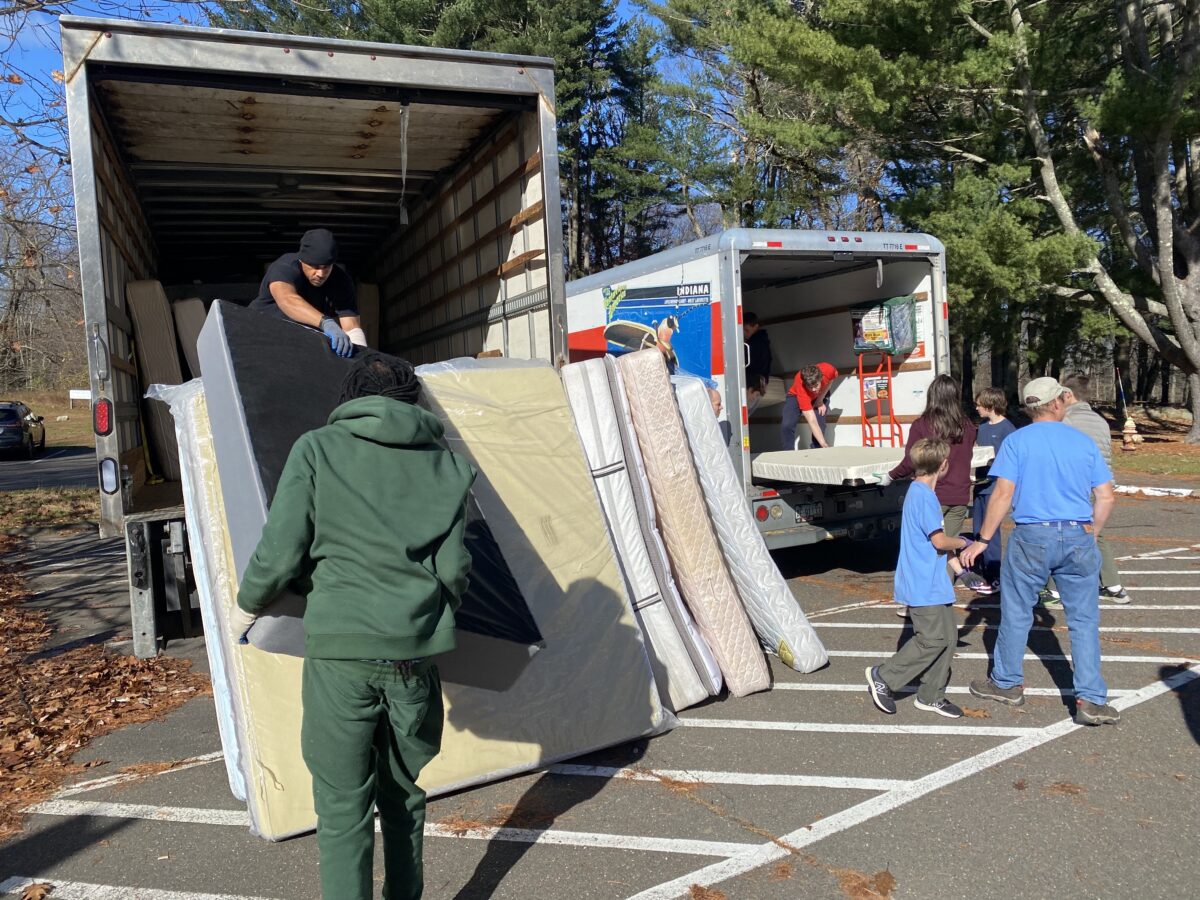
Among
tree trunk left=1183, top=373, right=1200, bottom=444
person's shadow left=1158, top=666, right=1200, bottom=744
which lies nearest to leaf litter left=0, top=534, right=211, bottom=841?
person's shadow left=1158, top=666, right=1200, bottom=744

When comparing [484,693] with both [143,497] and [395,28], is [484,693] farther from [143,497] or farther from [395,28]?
[395,28]

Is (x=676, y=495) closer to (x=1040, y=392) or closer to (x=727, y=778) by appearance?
(x=727, y=778)

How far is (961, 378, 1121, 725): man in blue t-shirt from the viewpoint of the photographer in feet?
15.0

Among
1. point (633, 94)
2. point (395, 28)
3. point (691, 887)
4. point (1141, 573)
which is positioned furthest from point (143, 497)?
point (633, 94)

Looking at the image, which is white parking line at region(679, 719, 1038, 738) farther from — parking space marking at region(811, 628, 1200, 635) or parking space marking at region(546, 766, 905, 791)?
parking space marking at region(811, 628, 1200, 635)

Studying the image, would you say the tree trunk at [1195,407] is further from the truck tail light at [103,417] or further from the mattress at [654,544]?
the truck tail light at [103,417]

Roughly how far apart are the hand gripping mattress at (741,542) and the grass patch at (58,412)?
37.5 metres

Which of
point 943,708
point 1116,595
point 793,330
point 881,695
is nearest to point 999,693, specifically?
point 943,708

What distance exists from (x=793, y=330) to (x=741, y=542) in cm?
500

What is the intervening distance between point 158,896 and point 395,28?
2040cm

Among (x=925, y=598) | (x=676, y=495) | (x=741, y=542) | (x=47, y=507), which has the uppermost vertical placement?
(x=676, y=495)

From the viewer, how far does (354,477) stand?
2.77m

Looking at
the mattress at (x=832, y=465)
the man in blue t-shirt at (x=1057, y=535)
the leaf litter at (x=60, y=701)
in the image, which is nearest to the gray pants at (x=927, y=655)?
the man in blue t-shirt at (x=1057, y=535)

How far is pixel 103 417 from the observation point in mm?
5328
